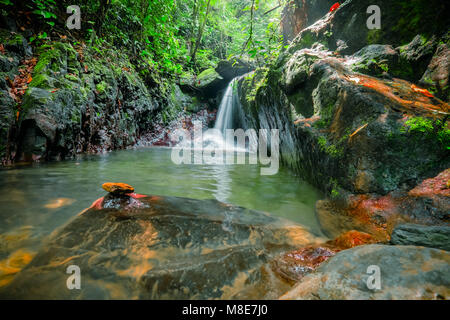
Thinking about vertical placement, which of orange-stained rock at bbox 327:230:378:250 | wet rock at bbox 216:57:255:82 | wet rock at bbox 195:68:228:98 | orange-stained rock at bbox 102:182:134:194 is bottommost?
orange-stained rock at bbox 327:230:378:250

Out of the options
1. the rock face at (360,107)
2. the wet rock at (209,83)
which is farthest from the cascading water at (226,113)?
the rock face at (360,107)

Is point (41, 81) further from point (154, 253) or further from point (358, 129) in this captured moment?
point (358, 129)

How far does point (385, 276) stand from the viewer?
1.11 m

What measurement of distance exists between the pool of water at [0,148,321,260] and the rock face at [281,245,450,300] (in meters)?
1.07

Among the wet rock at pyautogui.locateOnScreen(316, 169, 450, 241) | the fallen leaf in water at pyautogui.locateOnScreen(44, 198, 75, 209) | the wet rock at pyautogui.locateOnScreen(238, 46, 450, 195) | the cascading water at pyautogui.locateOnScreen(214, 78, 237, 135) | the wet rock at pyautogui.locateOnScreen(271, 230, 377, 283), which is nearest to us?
the wet rock at pyautogui.locateOnScreen(271, 230, 377, 283)

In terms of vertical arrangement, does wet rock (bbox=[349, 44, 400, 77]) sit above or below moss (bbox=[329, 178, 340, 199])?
above

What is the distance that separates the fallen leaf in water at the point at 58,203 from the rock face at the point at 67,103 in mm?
2619

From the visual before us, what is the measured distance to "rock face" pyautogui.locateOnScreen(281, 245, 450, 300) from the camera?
1016 mm

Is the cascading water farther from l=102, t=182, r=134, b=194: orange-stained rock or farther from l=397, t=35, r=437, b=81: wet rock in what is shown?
l=102, t=182, r=134, b=194: orange-stained rock

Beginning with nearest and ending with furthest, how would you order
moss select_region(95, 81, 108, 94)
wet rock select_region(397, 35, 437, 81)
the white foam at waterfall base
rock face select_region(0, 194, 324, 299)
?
rock face select_region(0, 194, 324, 299) < wet rock select_region(397, 35, 437, 81) < moss select_region(95, 81, 108, 94) < the white foam at waterfall base

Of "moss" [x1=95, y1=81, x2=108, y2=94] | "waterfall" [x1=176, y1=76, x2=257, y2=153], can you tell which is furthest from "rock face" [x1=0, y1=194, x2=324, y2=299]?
"waterfall" [x1=176, y1=76, x2=257, y2=153]

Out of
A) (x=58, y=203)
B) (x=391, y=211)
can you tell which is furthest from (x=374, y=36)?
(x=58, y=203)

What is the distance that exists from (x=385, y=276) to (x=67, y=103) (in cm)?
661
